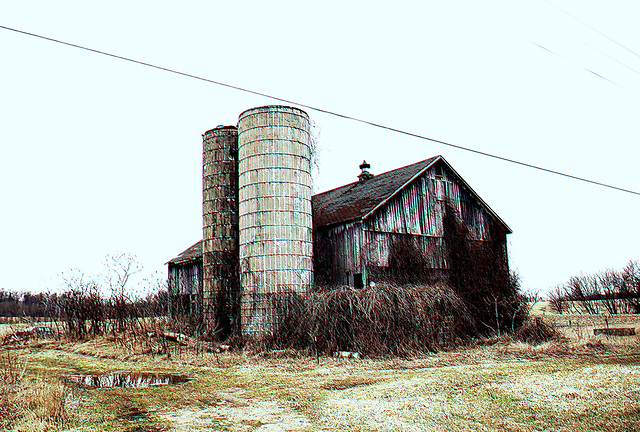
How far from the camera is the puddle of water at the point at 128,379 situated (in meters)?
9.22

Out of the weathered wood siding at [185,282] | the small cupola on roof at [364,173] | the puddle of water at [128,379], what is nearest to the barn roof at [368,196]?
the small cupola on roof at [364,173]

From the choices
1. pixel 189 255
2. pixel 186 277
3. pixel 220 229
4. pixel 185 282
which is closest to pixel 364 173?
pixel 220 229

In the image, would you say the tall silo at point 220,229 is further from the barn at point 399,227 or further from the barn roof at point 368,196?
the barn roof at point 368,196

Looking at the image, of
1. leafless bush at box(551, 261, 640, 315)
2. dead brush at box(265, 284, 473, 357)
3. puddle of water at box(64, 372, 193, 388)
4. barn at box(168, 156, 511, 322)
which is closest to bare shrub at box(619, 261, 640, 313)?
leafless bush at box(551, 261, 640, 315)

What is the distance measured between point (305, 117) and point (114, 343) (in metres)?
9.00

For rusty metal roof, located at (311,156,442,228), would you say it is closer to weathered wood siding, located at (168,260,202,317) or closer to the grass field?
weathered wood siding, located at (168,260,202,317)

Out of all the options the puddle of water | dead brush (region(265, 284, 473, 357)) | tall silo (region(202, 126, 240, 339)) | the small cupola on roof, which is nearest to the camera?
the puddle of water

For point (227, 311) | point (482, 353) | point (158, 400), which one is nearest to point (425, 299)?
point (482, 353)

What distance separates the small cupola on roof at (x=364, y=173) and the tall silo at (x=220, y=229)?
6.65 meters

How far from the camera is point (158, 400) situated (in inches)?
300

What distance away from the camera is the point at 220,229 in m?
16.4

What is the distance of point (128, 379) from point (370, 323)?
5.34 metres

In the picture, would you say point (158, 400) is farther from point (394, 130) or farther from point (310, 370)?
point (394, 130)

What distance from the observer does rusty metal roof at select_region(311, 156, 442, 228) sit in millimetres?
16500
